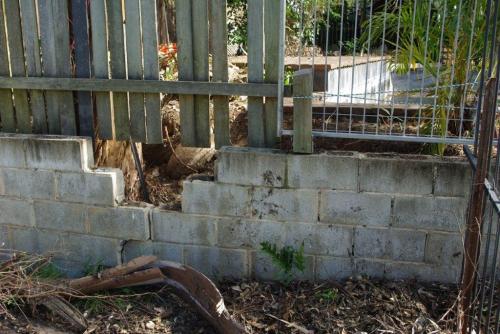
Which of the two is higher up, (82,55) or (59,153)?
(82,55)

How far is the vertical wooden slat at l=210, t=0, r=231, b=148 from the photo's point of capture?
3.86 meters

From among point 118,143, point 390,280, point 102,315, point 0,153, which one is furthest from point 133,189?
point 390,280

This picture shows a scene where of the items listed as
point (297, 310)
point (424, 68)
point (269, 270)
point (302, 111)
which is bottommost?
point (297, 310)

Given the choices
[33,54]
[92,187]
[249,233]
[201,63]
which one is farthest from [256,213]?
[33,54]

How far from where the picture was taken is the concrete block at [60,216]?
4.28m

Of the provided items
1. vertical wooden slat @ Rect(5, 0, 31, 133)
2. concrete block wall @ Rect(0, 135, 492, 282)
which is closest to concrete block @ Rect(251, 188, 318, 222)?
concrete block wall @ Rect(0, 135, 492, 282)

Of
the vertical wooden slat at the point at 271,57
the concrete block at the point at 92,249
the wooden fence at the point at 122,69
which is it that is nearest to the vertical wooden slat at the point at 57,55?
the wooden fence at the point at 122,69

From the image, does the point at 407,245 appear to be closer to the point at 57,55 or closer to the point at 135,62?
the point at 135,62

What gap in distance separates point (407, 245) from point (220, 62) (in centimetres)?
177

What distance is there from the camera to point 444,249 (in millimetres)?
3809

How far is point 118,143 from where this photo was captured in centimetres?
484

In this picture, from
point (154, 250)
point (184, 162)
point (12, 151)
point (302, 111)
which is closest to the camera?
point (302, 111)

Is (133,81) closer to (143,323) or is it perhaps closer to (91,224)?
(91,224)

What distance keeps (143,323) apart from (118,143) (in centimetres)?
171
